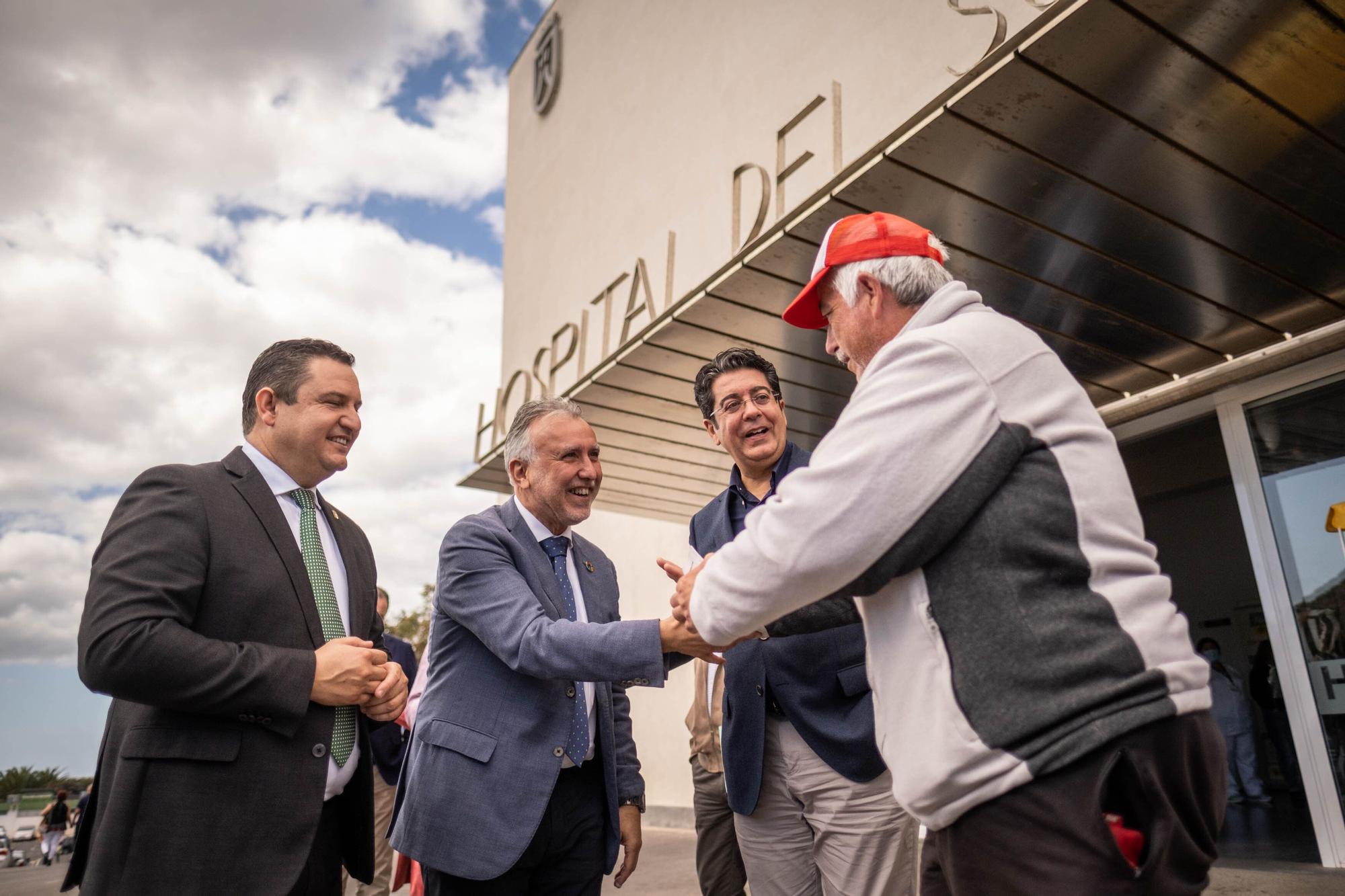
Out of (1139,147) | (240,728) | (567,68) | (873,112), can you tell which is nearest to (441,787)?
(240,728)

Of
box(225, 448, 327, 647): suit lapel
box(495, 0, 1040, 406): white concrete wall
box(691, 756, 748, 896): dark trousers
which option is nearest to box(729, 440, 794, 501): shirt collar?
box(691, 756, 748, 896): dark trousers

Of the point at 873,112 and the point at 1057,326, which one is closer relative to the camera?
the point at 1057,326

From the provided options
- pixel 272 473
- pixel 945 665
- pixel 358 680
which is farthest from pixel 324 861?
pixel 945 665

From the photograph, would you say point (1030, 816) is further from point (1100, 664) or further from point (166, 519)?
point (166, 519)

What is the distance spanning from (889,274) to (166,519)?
169cm

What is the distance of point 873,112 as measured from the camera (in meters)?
7.22

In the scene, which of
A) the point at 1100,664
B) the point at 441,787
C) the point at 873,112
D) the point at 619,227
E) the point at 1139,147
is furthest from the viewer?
the point at 619,227

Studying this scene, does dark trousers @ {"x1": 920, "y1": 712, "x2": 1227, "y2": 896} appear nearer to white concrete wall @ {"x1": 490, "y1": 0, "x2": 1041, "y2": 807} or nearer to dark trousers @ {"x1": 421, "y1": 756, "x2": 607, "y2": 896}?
dark trousers @ {"x1": 421, "y1": 756, "x2": 607, "y2": 896}

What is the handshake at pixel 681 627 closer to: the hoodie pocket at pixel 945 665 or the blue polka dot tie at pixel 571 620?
the blue polka dot tie at pixel 571 620

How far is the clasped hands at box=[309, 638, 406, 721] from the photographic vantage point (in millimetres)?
1990

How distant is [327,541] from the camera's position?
2424 mm

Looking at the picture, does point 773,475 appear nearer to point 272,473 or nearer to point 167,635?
point 272,473

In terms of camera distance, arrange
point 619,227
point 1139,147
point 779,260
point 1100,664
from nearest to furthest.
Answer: point 1100,664
point 1139,147
point 779,260
point 619,227

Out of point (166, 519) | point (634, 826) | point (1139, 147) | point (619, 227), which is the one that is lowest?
point (634, 826)
